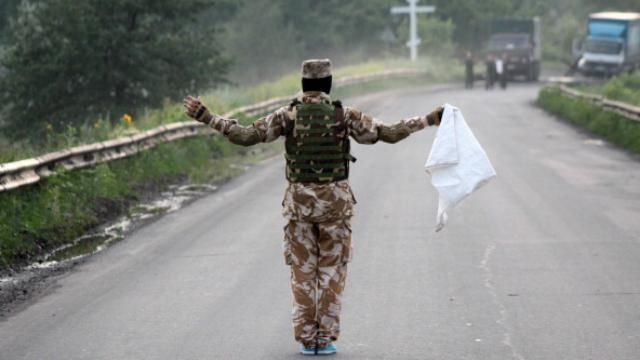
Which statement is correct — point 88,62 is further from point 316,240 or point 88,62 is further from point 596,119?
point 316,240

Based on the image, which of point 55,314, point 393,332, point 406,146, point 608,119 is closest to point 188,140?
point 406,146

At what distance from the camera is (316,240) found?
27.7ft

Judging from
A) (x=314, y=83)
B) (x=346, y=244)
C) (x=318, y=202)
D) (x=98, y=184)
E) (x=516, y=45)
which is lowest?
(x=516, y=45)

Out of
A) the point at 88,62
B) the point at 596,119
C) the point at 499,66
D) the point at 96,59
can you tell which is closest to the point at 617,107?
the point at 596,119

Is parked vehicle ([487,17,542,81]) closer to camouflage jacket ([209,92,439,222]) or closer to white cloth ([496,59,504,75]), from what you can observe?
white cloth ([496,59,504,75])

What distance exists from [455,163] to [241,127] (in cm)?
148

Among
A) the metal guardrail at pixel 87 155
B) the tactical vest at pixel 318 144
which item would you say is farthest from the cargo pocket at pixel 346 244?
the metal guardrail at pixel 87 155

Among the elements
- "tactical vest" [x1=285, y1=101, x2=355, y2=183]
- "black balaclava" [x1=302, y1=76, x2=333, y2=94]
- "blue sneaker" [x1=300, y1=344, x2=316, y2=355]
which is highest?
"black balaclava" [x1=302, y1=76, x2=333, y2=94]

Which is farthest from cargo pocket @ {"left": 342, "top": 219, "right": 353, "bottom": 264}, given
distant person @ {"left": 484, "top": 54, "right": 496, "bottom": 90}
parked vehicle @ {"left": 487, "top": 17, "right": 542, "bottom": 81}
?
parked vehicle @ {"left": 487, "top": 17, "right": 542, "bottom": 81}

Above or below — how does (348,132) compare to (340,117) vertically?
below

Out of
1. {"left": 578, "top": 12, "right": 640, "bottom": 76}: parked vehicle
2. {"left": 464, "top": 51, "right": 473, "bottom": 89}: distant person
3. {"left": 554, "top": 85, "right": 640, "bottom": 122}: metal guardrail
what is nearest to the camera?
{"left": 554, "top": 85, "right": 640, "bottom": 122}: metal guardrail

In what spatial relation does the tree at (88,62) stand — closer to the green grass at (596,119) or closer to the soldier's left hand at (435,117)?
the green grass at (596,119)

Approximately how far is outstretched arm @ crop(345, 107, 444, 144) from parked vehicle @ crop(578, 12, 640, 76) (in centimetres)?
5885

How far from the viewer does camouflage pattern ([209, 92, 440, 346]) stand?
830 cm
